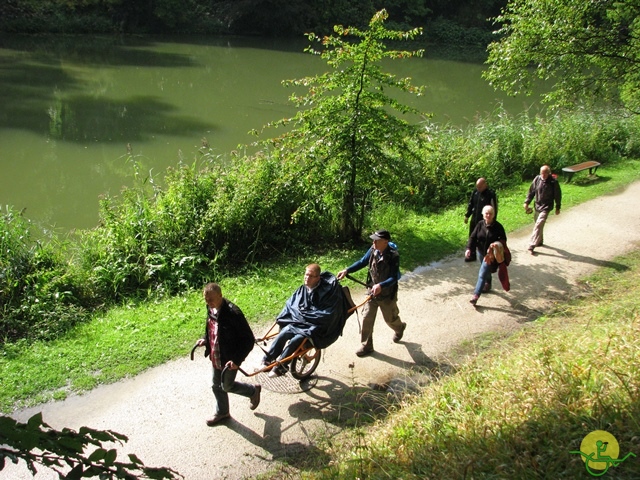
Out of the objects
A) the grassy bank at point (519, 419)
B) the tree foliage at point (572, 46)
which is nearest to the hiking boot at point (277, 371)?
the grassy bank at point (519, 419)

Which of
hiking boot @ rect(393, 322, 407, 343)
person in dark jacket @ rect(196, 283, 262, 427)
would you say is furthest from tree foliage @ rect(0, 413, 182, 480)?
hiking boot @ rect(393, 322, 407, 343)

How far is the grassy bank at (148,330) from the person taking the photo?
252 inches

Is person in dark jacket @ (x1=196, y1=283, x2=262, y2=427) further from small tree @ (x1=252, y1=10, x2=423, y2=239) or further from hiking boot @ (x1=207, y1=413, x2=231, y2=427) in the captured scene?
small tree @ (x1=252, y1=10, x2=423, y2=239)

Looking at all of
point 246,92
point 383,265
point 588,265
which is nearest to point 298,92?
point 246,92

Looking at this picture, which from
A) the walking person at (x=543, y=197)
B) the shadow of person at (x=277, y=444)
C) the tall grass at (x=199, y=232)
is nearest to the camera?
the shadow of person at (x=277, y=444)

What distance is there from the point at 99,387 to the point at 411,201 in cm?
798

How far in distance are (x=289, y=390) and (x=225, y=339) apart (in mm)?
1202

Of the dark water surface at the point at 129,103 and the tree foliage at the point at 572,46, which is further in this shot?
the dark water surface at the point at 129,103

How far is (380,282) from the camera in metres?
6.52

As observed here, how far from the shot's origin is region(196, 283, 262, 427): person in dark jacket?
17.4ft

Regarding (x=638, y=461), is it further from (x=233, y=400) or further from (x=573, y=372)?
(x=233, y=400)

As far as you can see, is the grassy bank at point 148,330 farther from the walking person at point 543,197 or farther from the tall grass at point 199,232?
the walking person at point 543,197

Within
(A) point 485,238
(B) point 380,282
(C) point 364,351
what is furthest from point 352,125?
(C) point 364,351

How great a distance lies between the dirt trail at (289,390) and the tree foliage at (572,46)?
475 centimetres
